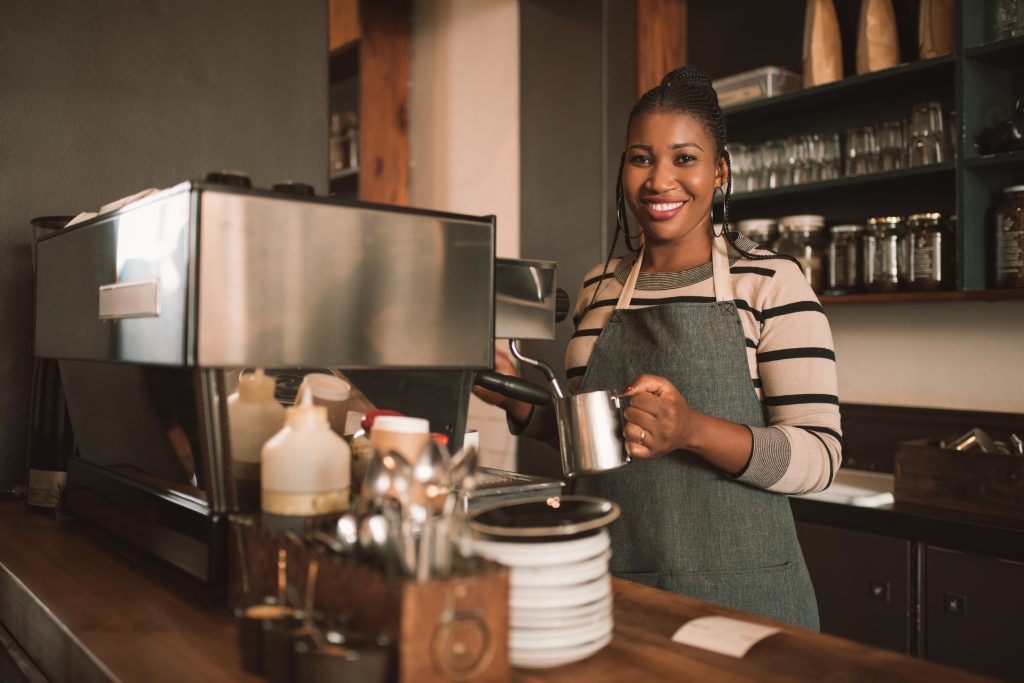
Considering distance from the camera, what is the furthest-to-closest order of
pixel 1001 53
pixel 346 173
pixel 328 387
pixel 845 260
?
pixel 346 173 < pixel 845 260 < pixel 1001 53 < pixel 328 387

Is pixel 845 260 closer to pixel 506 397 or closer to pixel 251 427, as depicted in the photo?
pixel 506 397

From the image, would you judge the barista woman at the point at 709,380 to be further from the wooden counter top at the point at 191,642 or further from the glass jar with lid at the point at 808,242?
the glass jar with lid at the point at 808,242

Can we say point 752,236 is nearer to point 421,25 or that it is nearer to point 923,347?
point 923,347

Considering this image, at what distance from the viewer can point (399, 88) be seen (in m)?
3.79

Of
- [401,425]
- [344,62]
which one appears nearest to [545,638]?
[401,425]

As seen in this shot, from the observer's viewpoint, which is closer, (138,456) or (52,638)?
(52,638)

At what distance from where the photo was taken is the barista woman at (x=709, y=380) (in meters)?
1.32

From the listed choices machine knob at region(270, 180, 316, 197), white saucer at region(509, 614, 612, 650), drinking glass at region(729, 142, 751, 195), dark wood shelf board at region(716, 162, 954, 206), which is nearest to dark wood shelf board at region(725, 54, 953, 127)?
drinking glass at region(729, 142, 751, 195)

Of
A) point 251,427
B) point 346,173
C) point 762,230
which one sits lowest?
point 251,427

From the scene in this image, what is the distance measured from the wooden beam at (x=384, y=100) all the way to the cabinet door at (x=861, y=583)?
2281mm

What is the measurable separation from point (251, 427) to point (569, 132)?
7.30ft

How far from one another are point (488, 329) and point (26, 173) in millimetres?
1248

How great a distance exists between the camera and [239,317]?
914 millimetres

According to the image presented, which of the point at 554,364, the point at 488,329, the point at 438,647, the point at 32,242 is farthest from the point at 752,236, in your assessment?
the point at 438,647
